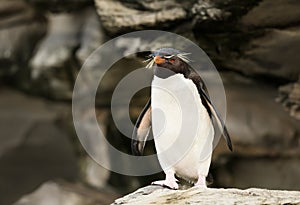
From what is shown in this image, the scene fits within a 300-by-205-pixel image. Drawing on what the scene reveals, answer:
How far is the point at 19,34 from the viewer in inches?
166

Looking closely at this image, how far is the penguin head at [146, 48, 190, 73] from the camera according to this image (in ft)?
6.44

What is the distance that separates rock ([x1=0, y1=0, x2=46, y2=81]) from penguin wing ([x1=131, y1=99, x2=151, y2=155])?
6.89ft

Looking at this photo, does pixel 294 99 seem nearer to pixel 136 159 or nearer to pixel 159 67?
pixel 136 159

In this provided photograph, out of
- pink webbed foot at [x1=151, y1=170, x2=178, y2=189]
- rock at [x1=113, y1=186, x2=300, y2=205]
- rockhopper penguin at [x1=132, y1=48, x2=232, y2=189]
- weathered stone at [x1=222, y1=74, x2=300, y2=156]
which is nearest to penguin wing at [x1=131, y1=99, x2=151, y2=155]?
rockhopper penguin at [x1=132, y1=48, x2=232, y2=189]

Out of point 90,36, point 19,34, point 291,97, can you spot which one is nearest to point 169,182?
point 291,97

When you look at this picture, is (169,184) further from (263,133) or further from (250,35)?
(263,133)

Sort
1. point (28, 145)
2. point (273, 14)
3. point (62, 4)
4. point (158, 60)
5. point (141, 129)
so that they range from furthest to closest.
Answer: point (28, 145)
point (62, 4)
point (273, 14)
point (141, 129)
point (158, 60)

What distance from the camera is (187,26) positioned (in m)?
2.93

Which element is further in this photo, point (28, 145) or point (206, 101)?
point (28, 145)

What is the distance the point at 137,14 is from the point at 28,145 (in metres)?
1.97

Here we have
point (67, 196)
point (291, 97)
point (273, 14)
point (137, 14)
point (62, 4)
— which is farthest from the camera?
point (62, 4)

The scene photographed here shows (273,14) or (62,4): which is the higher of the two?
(273,14)

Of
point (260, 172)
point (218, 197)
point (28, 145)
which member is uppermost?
point (218, 197)

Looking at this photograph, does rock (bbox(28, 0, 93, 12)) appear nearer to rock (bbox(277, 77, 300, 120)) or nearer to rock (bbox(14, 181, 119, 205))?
rock (bbox(14, 181, 119, 205))
